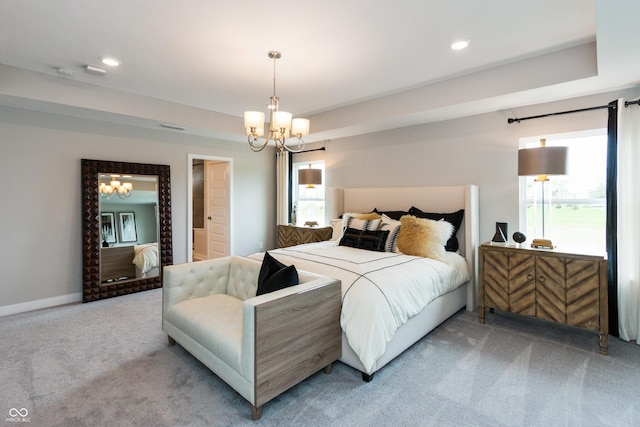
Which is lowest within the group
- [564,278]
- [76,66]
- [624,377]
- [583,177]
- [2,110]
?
[624,377]

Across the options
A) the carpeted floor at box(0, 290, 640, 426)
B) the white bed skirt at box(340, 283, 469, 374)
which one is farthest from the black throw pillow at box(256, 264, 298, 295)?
the carpeted floor at box(0, 290, 640, 426)

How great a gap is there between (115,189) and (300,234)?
8.96 ft

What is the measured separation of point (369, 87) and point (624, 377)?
3.43 metres

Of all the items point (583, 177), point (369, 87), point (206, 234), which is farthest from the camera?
point (206, 234)

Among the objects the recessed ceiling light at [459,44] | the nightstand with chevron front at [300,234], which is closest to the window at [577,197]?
the recessed ceiling light at [459,44]

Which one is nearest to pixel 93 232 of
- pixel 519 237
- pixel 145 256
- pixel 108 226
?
pixel 108 226

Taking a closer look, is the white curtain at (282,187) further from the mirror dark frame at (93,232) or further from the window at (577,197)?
the window at (577,197)

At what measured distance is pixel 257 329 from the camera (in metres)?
1.81

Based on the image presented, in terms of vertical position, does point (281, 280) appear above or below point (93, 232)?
below

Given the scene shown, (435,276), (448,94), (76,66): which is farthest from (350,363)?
(76,66)

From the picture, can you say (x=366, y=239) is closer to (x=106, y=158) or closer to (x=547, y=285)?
(x=547, y=285)

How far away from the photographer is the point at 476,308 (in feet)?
12.2

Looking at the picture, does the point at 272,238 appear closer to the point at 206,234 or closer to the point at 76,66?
the point at 206,234

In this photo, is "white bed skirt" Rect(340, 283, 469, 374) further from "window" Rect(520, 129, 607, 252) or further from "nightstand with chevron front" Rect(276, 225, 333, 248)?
"nightstand with chevron front" Rect(276, 225, 333, 248)
